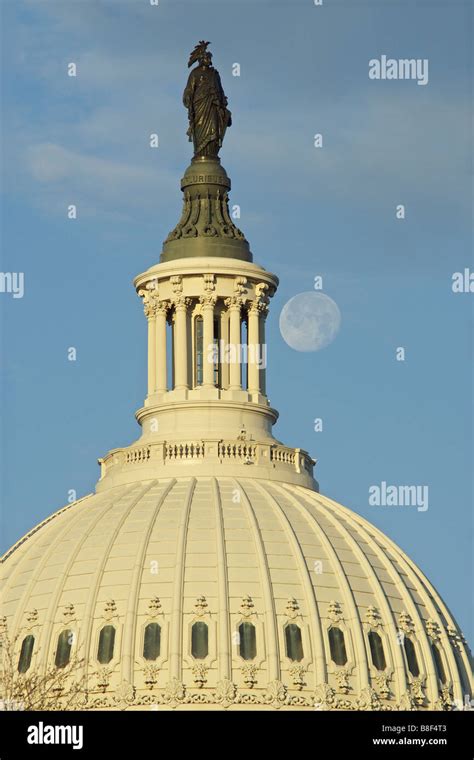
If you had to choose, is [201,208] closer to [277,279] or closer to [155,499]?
[277,279]

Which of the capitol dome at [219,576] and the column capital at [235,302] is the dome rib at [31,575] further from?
the column capital at [235,302]

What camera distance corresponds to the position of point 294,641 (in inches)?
6811

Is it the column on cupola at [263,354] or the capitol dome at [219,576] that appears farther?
the column on cupola at [263,354]

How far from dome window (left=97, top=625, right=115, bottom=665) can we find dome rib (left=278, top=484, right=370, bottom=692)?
33.5 ft

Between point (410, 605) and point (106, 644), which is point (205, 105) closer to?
point (410, 605)

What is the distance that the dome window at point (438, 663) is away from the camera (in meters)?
178

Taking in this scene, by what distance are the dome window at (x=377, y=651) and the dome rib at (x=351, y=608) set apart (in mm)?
816

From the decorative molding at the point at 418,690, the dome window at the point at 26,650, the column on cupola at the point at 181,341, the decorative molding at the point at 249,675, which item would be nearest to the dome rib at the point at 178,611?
the decorative molding at the point at 249,675

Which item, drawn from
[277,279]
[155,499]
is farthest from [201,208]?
[155,499]

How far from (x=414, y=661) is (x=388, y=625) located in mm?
2125

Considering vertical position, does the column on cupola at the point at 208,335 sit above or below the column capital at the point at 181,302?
below

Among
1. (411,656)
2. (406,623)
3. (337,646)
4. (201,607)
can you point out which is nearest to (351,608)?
(337,646)

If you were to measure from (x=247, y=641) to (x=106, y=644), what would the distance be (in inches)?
237

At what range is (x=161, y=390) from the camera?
185 meters
